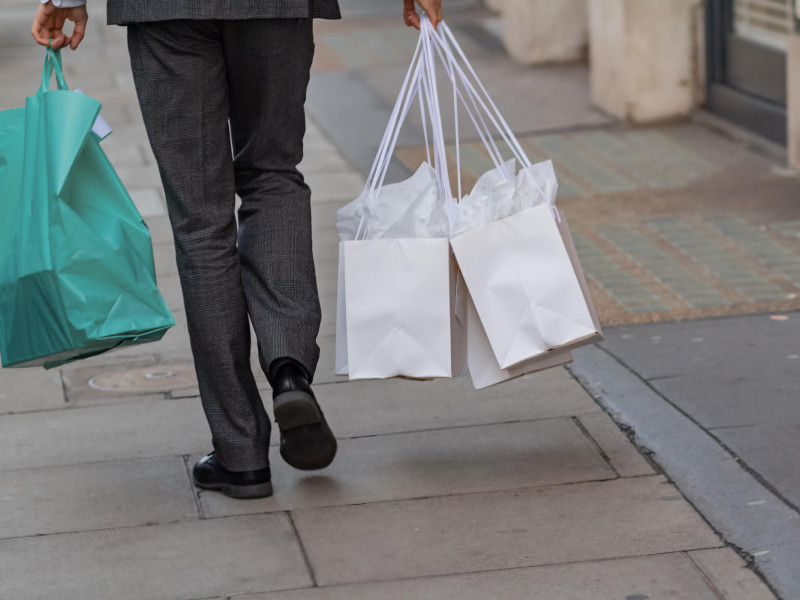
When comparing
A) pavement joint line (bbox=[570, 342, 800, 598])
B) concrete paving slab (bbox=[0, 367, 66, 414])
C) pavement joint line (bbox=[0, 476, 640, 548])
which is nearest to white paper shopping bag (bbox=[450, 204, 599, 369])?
pavement joint line (bbox=[0, 476, 640, 548])

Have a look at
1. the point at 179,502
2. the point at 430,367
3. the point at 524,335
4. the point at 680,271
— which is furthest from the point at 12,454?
the point at 680,271

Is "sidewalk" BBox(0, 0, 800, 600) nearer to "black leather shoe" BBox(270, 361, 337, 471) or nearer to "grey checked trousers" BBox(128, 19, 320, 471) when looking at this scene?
"black leather shoe" BBox(270, 361, 337, 471)

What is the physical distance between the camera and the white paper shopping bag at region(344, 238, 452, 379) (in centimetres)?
320

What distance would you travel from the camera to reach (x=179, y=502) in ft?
11.0

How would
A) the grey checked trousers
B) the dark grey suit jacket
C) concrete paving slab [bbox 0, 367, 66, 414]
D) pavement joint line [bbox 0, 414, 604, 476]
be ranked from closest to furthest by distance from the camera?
1. the dark grey suit jacket
2. the grey checked trousers
3. pavement joint line [bbox 0, 414, 604, 476]
4. concrete paving slab [bbox 0, 367, 66, 414]

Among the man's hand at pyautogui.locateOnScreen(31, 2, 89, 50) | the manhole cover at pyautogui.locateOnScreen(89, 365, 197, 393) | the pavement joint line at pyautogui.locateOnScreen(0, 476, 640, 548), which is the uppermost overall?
the man's hand at pyautogui.locateOnScreen(31, 2, 89, 50)

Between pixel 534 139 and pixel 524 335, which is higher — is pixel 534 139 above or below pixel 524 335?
below

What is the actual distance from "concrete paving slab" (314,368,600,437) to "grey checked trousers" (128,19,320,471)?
558mm

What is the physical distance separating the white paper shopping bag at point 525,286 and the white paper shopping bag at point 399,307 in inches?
3.2

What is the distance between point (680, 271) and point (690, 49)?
3.56 metres

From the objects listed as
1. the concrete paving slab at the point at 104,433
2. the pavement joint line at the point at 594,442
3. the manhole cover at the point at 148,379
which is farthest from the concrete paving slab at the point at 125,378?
the pavement joint line at the point at 594,442

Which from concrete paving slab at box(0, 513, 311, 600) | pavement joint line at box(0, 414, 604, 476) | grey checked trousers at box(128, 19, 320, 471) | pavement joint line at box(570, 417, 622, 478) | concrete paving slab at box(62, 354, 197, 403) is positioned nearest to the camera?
concrete paving slab at box(0, 513, 311, 600)

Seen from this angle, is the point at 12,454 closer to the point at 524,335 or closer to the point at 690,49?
the point at 524,335

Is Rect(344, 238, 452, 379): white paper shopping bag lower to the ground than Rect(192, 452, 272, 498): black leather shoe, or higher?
higher
